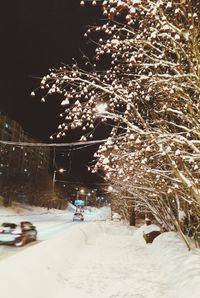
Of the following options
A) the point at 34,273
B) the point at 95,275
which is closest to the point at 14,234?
the point at 95,275

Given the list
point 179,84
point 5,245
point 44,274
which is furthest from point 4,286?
point 5,245

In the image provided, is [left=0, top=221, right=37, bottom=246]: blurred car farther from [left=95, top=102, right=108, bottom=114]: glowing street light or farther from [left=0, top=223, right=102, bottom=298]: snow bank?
[left=95, top=102, right=108, bottom=114]: glowing street light

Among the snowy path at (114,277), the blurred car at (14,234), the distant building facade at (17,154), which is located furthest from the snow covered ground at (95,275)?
the distant building facade at (17,154)

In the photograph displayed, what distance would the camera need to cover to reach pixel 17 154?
5487 inches

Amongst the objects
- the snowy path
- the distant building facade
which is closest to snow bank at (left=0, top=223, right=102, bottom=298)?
the snowy path

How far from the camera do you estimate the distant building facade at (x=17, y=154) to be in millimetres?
121738

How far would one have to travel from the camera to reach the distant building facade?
12174cm

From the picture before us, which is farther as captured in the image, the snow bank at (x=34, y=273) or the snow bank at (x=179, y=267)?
the snow bank at (x=179, y=267)

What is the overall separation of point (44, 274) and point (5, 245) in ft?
42.7

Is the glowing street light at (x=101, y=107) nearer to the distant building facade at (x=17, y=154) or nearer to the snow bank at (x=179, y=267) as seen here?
the snow bank at (x=179, y=267)

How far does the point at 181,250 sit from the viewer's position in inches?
616

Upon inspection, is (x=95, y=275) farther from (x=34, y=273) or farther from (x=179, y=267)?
(x=34, y=273)

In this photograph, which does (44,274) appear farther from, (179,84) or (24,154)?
(24,154)

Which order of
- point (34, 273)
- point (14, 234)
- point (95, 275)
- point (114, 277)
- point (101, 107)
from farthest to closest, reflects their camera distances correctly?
1. point (14, 234)
2. point (95, 275)
3. point (114, 277)
4. point (34, 273)
5. point (101, 107)
